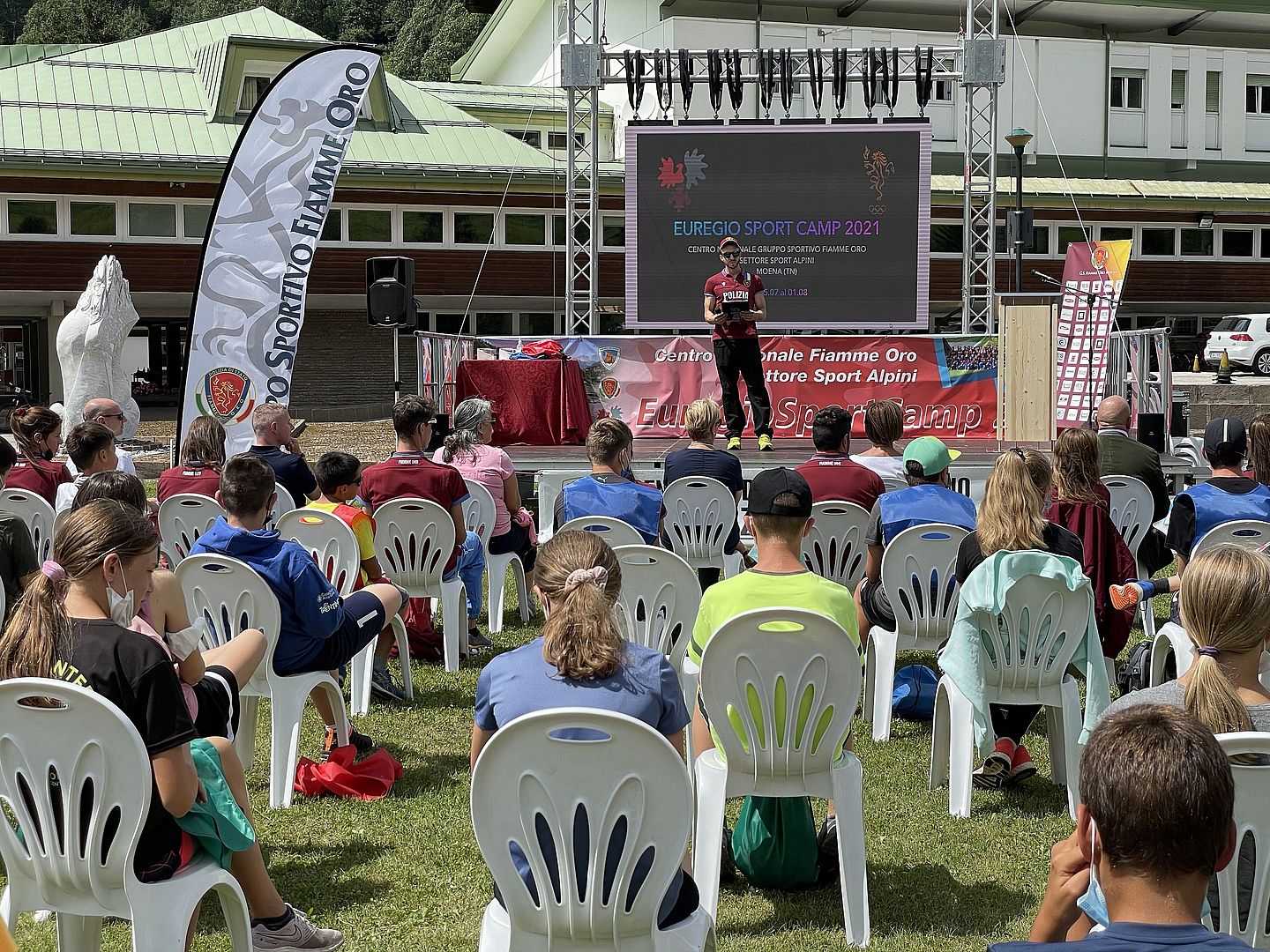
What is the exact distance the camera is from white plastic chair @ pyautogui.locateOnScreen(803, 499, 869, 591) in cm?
671

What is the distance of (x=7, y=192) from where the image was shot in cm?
2894

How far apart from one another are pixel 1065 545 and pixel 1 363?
3105 cm

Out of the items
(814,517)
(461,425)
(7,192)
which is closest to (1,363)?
(7,192)

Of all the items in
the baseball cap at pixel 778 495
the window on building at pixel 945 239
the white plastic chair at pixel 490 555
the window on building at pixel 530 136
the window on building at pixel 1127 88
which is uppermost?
the window on building at pixel 1127 88

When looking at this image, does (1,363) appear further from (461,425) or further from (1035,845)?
(1035,845)

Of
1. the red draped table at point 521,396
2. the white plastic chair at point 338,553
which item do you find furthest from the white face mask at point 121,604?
the red draped table at point 521,396

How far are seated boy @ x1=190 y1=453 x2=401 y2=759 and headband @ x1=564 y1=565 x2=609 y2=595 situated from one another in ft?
7.26

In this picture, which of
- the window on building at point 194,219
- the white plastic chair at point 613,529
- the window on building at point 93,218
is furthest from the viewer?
the window on building at point 194,219

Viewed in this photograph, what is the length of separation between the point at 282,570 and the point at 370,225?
1076 inches

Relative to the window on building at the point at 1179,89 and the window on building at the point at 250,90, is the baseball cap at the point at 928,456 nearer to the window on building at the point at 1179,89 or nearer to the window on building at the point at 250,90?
the window on building at the point at 250,90

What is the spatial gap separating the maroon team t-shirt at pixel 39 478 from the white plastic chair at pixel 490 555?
7.48 ft

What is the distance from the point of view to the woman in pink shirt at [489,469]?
8.28 metres

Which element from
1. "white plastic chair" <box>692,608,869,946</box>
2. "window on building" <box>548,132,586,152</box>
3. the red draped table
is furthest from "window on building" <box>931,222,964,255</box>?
"white plastic chair" <box>692,608,869,946</box>

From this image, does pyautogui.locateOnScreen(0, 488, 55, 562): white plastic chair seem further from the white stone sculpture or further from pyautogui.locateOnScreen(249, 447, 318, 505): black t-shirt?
the white stone sculpture
